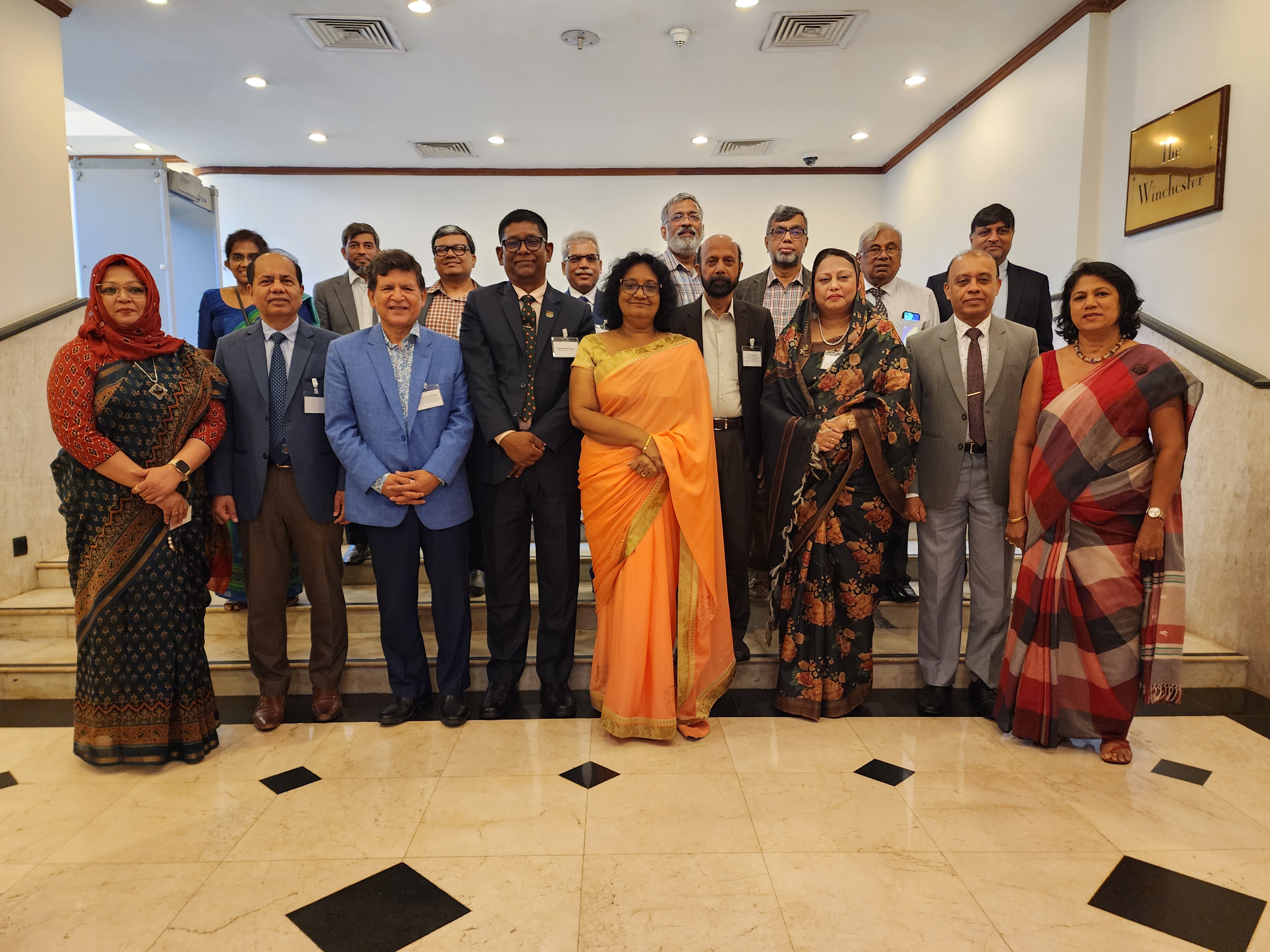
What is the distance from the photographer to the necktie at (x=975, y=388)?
9.44ft

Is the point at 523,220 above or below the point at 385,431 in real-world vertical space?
above

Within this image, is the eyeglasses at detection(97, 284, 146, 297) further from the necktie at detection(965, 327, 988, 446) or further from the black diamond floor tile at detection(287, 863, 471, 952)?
the necktie at detection(965, 327, 988, 446)

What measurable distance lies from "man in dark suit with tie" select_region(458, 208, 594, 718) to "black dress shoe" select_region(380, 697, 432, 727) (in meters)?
0.28

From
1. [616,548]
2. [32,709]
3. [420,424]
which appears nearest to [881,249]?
[616,548]

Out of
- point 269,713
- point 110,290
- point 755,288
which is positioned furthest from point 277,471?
point 755,288

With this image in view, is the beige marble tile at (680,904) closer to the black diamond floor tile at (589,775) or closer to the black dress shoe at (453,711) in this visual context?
the black diamond floor tile at (589,775)

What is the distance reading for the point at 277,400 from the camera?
2.80 meters

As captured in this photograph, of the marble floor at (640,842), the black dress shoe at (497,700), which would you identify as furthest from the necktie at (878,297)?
the black dress shoe at (497,700)

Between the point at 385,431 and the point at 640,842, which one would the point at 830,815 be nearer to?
the point at 640,842

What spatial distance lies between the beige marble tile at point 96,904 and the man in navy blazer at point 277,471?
0.88m

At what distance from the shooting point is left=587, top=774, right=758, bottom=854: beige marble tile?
2.07 meters

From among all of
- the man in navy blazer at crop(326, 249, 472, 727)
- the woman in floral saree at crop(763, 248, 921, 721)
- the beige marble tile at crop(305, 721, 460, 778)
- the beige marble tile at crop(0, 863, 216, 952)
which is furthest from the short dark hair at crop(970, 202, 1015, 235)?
the beige marble tile at crop(0, 863, 216, 952)

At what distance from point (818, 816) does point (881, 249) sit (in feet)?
9.19

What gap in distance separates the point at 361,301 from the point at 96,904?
11.0 ft
